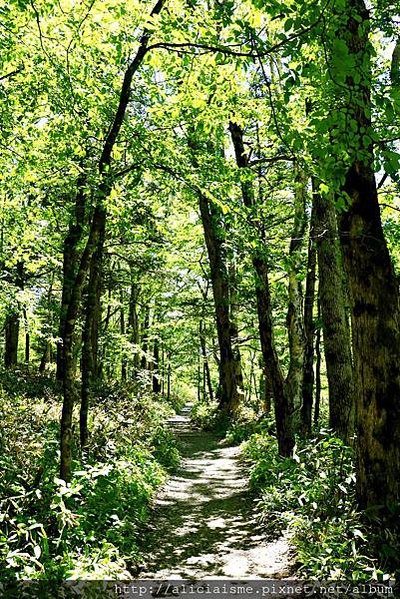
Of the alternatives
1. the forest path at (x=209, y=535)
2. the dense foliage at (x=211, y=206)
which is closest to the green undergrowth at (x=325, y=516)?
the dense foliage at (x=211, y=206)

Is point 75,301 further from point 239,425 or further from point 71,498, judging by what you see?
point 239,425

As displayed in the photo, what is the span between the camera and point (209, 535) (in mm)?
7371

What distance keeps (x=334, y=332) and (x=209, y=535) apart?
12.0 feet

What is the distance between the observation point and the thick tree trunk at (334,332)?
26.9ft

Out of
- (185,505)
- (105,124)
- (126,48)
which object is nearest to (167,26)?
(126,48)

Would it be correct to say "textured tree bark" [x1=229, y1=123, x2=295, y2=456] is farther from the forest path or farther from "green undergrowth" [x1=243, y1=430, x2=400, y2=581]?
the forest path

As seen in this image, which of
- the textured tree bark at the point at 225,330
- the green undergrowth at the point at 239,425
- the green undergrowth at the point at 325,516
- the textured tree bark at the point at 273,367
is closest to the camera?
the green undergrowth at the point at 325,516

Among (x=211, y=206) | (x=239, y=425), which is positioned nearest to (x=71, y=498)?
(x=211, y=206)

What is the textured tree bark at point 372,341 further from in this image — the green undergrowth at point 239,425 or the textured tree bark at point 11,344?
the textured tree bark at point 11,344

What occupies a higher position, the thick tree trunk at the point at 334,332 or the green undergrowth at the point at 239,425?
the thick tree trunk at the point at 334,332

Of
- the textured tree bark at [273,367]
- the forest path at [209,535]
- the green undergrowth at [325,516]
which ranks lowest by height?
the forest path at [209,535]

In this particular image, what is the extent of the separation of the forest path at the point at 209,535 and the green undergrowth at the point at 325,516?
32cm

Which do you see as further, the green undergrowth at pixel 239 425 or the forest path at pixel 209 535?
the green undergrowth at pixel 239 425

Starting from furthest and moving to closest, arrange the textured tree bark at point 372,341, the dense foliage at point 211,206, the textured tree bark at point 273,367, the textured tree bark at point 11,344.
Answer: the textured tree bark at point 11,344 → the textured tree bark at point 273,367 → the textured tree bark at point 372,341 → the dense foliage at point 211,206
